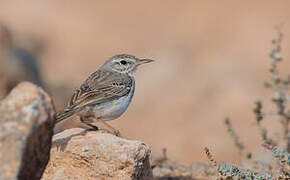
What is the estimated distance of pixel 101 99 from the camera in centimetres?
702

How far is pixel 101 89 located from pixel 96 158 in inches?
76.2

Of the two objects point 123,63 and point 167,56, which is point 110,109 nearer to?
point 123,63

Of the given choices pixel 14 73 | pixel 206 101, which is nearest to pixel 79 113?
pixel 14 73

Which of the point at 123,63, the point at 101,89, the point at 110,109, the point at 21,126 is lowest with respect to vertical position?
the point at 110,109

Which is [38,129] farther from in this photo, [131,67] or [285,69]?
[285,69]

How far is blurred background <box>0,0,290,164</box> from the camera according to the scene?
39.0ft

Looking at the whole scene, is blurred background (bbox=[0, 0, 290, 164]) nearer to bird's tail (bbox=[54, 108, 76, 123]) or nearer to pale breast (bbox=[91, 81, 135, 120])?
pale breast (bbox=[91, 81, 135, 120])

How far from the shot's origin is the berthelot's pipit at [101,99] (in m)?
6.79

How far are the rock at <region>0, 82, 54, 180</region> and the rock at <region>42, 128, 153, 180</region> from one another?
1.61m

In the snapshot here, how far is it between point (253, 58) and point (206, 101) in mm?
2168

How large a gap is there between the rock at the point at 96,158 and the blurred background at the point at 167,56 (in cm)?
438

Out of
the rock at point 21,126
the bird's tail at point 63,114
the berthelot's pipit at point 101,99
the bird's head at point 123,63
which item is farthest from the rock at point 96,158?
the bird's head at point 123,63

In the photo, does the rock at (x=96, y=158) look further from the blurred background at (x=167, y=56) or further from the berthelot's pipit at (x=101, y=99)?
the blurred background at (x=167, y=56)

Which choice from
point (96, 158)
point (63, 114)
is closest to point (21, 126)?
point (96, 158)
